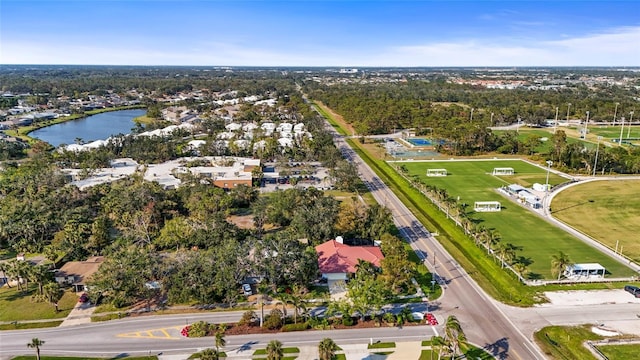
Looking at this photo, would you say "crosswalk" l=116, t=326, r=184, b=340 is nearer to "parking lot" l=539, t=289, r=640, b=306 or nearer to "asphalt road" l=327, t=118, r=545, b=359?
"asphalt road" l=327, t=118, r=545, b=359

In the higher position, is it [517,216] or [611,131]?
[611,131]

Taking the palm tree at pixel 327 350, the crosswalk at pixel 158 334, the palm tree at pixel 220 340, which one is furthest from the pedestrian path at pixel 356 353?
the palm tree at pixel 327 350

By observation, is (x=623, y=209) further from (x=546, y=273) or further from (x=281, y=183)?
(x=281, y=183)

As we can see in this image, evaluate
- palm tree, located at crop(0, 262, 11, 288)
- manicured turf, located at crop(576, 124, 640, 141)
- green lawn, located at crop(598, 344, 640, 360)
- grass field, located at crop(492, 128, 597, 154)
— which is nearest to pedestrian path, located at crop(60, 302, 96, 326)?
palm tree, located at crop(0, 262, 11, 288)

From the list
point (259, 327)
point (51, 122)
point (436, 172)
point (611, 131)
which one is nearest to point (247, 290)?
point (259, 327)

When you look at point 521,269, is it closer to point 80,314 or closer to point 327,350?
point 327,350

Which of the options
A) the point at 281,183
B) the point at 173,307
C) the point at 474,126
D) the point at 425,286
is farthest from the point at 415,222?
the point at 474,126

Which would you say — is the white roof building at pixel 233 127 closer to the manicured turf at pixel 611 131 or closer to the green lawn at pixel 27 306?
the green lawn at pixel 27 306
